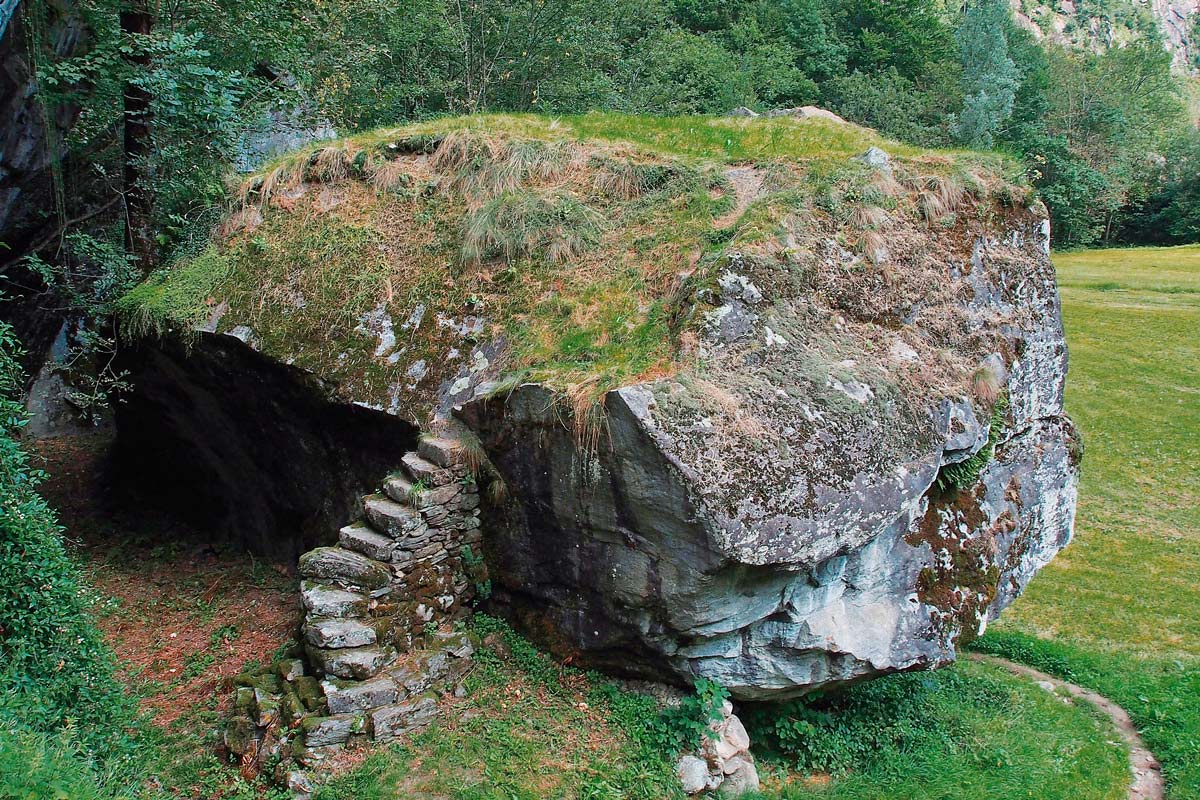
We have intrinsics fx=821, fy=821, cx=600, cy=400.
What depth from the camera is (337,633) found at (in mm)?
6324

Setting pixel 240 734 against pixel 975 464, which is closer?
pixel 240 734

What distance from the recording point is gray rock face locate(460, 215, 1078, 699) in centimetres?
595

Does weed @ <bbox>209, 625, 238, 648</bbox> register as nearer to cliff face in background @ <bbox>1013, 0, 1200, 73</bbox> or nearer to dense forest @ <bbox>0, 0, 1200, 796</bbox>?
dense forest @ <bbox>0, 0, 1200, 796</bbox>

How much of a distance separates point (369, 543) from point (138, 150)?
7.51 meters

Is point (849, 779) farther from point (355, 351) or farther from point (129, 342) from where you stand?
point (129, 342)

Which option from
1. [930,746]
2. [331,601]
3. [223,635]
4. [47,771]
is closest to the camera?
[47,771]

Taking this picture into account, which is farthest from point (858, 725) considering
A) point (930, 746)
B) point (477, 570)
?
point (477, 570)

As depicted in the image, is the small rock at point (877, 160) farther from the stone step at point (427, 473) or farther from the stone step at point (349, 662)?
the stone step at point (349, 662)

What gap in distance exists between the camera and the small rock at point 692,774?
6.20 meters

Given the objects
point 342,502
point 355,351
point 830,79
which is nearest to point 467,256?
point 355,351

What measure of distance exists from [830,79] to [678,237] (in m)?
34.9

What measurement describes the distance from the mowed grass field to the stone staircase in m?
7.51

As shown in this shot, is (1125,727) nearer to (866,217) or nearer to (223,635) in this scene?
(866,217)

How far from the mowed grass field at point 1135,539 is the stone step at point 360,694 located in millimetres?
7789
